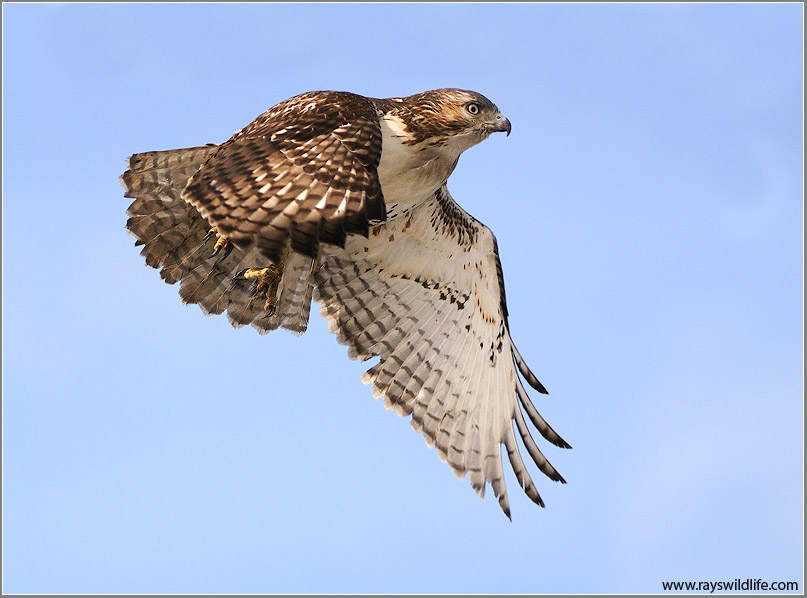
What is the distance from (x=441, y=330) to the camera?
1128 centimetres

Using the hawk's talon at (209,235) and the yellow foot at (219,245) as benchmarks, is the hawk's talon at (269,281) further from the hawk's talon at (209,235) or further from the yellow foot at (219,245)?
the hawk's talon at (209,235)

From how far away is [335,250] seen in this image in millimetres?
10852

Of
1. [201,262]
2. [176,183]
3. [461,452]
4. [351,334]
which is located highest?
[176,183]

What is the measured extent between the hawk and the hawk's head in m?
0.01

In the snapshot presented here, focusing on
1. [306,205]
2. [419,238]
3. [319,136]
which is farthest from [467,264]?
[306,205]

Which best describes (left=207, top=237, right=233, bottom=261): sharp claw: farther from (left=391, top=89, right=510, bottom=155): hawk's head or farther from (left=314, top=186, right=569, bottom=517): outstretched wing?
(left=391, top=89, right=510, bottom=155): hawk's head

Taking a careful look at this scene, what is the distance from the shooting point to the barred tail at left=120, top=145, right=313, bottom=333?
9.77 meters

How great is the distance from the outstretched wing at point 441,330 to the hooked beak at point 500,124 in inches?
36.5

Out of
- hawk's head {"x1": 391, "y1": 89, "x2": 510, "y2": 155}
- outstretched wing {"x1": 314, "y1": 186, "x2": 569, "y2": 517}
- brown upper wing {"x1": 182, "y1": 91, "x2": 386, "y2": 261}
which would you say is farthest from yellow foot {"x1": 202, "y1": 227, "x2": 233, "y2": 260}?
hawk's head {"x1": 391, "y1": 89, "x2": 510, "y2": 155}

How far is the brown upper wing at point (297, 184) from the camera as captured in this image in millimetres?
7004

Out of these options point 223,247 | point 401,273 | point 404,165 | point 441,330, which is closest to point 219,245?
point 223,247

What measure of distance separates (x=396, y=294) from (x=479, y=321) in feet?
3.11

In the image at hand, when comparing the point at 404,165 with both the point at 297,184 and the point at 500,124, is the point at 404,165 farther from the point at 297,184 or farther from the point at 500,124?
the point at 297,184

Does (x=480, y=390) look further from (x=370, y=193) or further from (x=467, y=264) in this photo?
(x=370, y=193)
